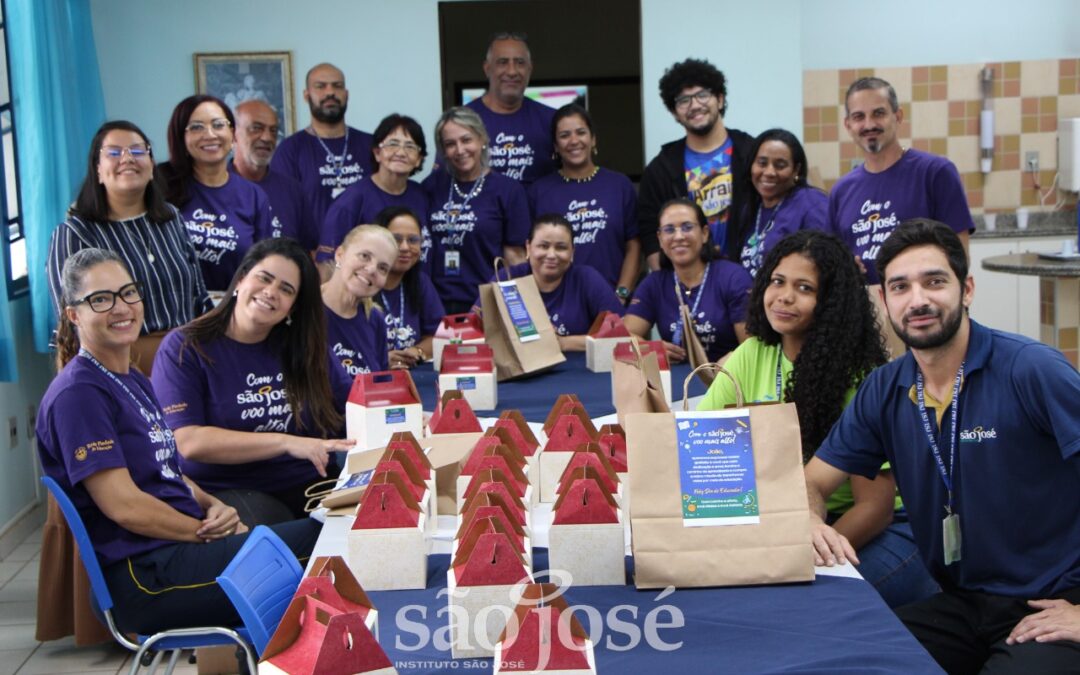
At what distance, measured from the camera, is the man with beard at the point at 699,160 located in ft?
17.1

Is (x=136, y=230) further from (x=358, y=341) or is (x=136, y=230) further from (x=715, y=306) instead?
(x=715, y=306)

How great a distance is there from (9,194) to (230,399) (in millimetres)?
2629

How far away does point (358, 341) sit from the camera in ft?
12.9

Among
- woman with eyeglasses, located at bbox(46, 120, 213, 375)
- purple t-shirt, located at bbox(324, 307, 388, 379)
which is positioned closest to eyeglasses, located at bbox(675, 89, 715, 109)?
purple t-shirt, located at bbox(324, 307, 388, 379)

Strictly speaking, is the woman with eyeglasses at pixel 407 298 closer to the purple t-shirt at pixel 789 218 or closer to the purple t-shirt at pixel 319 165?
the purple t-shirt at pixel 319 165

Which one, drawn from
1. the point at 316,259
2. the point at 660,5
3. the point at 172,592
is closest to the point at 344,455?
the point at 172,592

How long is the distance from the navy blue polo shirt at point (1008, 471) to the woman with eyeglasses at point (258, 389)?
151 centimetres

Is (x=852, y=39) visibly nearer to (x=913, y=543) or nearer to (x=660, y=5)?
(x=660, y=5)

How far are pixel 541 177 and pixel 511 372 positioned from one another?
5.61 ft

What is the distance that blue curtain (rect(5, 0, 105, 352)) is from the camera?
488cm

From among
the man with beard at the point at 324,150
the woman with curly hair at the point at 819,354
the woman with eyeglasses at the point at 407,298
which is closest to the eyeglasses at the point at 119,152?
the woman with eyeglasses at the point at 407,298

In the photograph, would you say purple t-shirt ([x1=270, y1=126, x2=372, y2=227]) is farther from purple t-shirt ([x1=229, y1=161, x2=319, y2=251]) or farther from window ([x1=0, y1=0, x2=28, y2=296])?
window ([x1=0, y1=0, x2=28, y2=296])

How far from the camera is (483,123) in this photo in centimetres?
545

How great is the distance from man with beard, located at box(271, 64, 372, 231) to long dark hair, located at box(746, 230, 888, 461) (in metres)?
2.97
